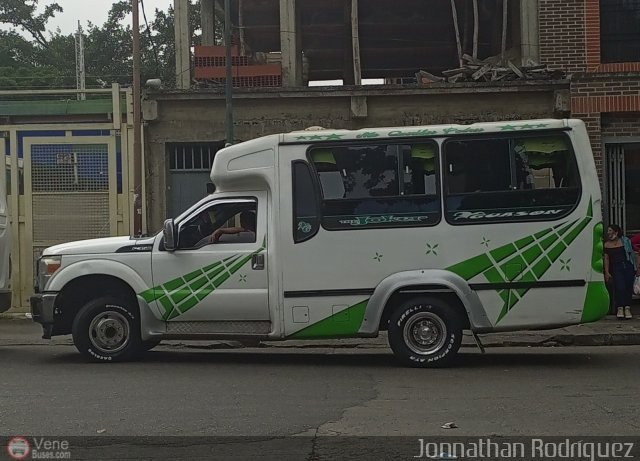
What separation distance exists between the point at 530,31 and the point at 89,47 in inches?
1401

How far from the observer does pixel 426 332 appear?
926cm

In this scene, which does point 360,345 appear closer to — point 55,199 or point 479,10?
point 55,199

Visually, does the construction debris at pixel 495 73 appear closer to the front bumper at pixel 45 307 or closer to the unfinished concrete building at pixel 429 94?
the unfinished concrete building at pixel 429 94

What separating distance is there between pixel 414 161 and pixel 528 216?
1398 millimetres

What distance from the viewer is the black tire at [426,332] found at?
916 cm

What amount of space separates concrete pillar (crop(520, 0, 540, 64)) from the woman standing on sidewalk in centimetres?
391

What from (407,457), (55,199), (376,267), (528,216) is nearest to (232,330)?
(376,267)

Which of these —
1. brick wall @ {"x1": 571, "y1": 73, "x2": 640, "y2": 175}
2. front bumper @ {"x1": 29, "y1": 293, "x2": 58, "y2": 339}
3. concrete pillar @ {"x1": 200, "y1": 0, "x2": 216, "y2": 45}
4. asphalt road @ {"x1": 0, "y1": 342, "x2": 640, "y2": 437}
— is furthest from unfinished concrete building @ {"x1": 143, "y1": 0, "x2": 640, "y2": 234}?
front bumper @ {"x1": 29, "y1": 293, "x2": 58, "y2": 339}

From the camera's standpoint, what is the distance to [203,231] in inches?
377

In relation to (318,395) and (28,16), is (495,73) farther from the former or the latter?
(28,16)

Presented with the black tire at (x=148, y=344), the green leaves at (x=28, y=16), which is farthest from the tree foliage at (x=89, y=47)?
the black tire at (x=148, y=344)

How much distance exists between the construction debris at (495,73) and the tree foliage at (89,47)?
27.3 metres

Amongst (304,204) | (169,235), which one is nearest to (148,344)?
(169,235)

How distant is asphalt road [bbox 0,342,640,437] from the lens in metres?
6.43
